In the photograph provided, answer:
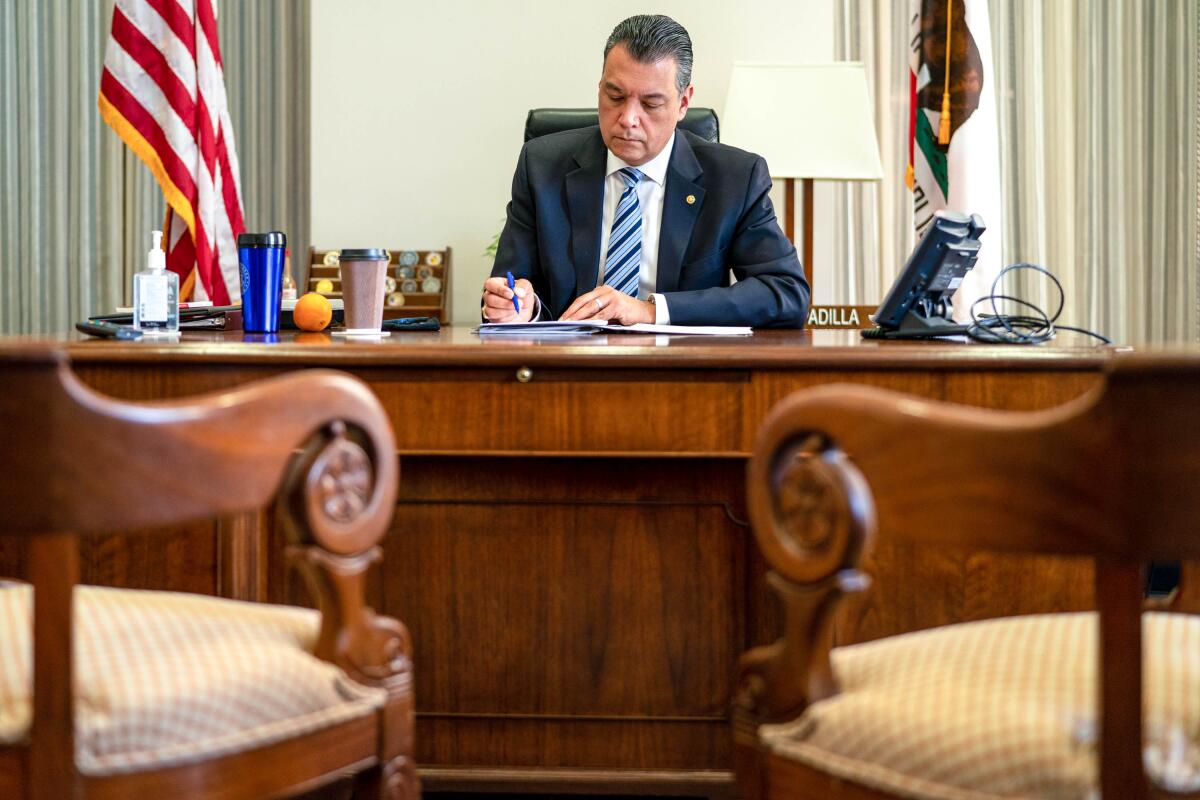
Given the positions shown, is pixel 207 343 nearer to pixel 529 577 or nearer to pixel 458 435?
pixel 458 435

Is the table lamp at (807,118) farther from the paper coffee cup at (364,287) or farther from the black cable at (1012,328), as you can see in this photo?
the paper coffee cup at (364,287)

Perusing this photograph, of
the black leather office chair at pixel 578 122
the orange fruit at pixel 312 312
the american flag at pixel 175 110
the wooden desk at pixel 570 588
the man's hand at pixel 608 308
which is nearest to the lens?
the wooden desk at pixel 570 588

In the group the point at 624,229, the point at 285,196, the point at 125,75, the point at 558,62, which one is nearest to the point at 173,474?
the point at 624,229

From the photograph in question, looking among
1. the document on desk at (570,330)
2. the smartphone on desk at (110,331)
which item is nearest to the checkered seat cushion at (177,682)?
the smartphone on desk at (110,331)

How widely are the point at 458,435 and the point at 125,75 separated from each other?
257cm

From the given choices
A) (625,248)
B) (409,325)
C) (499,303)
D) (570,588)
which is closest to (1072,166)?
(625,248)

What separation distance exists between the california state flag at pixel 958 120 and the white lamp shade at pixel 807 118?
0.25 m

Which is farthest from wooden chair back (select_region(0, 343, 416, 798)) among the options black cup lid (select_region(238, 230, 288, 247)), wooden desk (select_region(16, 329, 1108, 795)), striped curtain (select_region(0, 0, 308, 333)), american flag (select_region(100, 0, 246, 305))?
striped curtain (select_region(0, 0, 308, 333))

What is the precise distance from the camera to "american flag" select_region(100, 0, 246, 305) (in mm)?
3703

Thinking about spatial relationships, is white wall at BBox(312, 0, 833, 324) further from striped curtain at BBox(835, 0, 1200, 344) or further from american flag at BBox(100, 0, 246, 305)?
american flag at BBox(100, 0, 246, 305)

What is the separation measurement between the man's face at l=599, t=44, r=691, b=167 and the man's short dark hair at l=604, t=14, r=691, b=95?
0.05ft

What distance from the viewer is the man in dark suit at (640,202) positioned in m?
2.83

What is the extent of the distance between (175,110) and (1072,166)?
10.3 ft

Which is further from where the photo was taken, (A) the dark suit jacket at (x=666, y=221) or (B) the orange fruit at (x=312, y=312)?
(A) the dark suit jacket at (x=666, y=221)
